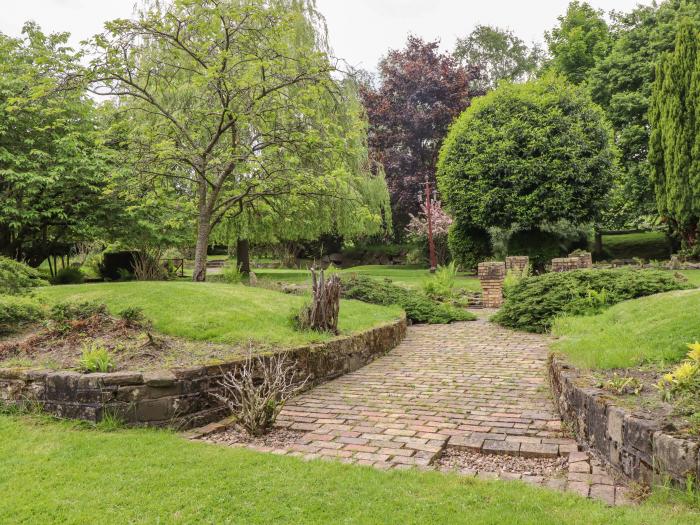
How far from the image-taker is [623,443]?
340 cm

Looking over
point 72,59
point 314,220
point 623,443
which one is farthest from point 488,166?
point 623,443

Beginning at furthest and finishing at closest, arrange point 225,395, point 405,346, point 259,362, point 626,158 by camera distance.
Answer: point 626,158
point 405,346
point 259,362
point 225,395

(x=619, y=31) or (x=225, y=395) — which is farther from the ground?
(x=619, y=31)

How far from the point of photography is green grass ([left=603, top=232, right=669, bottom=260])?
24.2 m

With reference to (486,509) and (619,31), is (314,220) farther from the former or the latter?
(619,31)

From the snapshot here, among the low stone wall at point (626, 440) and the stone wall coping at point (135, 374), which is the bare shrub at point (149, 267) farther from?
the low stone wall at point (626, 440)

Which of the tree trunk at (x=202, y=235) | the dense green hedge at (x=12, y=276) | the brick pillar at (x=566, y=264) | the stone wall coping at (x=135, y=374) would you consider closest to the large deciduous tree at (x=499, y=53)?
the brick pillar at (x=566, y=264)

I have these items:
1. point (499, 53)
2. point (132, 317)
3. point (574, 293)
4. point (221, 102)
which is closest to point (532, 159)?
point (574, 293)

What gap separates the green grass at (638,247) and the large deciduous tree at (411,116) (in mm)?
9735

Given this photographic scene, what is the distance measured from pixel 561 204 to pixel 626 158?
29.4 feet

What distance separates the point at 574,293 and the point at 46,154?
10976mm

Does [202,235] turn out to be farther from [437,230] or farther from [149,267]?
[437,230]

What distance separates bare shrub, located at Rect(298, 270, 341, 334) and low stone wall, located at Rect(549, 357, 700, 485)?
12.0ft

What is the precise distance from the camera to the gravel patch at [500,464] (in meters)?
3.73
